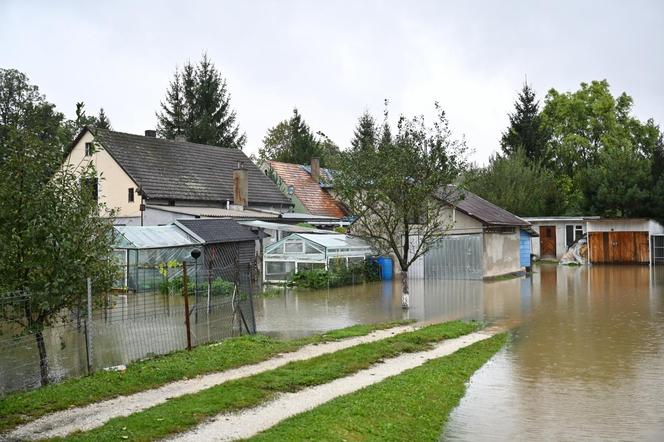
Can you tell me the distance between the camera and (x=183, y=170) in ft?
132

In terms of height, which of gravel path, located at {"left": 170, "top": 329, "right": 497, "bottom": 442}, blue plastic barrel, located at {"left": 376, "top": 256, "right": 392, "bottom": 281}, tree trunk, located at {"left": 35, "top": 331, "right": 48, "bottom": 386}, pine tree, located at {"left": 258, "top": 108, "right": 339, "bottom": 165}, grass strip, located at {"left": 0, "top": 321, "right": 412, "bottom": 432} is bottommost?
gravel path, located at {"left": 170, "top": 329, "right": 497, "bottom": 442}

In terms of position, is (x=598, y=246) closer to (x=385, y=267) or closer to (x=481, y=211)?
(x=481, y=211)

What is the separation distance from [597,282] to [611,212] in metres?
17.1

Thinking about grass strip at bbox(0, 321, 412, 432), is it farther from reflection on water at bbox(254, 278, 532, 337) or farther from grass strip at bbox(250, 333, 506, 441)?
reflection on water at bbox(254, 278, 532, 337)

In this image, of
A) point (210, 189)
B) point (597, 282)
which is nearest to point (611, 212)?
point (597, 282)

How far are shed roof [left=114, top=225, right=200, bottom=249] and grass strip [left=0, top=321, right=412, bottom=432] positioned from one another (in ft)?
43.4

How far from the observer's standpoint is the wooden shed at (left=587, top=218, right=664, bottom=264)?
145ft

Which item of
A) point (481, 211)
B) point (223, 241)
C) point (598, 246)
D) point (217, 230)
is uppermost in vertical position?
point (481, 211)

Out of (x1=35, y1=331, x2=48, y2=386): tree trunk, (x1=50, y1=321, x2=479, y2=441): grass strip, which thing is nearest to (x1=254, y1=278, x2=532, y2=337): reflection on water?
(x1=50, y1=321, x2=479, y2=441): grass strip

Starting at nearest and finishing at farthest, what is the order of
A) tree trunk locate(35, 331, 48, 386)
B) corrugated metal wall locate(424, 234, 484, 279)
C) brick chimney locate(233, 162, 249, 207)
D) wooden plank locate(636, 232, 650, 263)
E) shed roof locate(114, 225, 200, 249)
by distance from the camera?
1. tree trunk locate(35, 331, 48, 386)
2. shed roof locate(114, 225, 200, 249)
3. corrugated metal wall locate(424, 234, 484, 279)
4. brick chimney locate(233, 162, 249, 207)
5. wooden plank locate(636, 232, 650, 263)

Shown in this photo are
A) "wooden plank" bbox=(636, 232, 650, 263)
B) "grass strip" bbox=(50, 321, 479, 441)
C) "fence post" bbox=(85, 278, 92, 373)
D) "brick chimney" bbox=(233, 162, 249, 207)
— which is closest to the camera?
"grass strip" bbox=(50, 321, 479, 441)

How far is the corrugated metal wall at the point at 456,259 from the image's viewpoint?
113 ft

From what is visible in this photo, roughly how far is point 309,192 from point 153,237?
65.8 ft

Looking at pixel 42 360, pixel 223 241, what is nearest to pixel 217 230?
pixel 223 241
